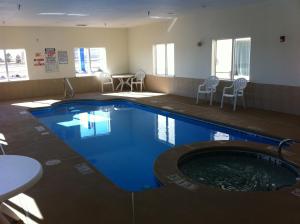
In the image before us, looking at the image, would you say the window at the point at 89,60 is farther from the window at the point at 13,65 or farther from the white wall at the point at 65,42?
the window at the point at 13,65

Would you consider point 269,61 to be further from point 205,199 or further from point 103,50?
point 103,50

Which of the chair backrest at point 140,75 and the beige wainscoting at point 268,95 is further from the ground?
the chair backrest at point 140,75

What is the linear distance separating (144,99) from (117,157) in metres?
4.34

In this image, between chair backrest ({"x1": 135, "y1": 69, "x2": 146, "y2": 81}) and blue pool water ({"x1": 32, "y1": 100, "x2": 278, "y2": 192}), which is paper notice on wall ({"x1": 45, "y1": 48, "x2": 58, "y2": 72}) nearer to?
blue pool water ({"x1": 32, "y1": 100, "x2": 278, "y2": 192})

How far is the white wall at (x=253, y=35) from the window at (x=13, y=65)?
15.6ft

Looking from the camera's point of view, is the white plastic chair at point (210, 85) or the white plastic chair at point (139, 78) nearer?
the white plastic chair at point (210, 85)

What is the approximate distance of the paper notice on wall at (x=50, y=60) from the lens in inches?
404

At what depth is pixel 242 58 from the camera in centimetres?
747

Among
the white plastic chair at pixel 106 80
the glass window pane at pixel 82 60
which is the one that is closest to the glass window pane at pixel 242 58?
the white plastic chair at pixel 106 80

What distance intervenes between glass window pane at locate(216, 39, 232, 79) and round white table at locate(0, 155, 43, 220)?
6837 mm

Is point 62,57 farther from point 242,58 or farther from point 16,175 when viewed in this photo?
point 16,175

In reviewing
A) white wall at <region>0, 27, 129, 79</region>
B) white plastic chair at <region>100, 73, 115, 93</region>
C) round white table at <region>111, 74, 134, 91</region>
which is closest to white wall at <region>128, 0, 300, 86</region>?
round white table at <region>111, 74, 134, 91</region>

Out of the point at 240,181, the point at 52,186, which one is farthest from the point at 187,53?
the point at 52,186

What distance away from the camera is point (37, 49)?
33.0 feet
